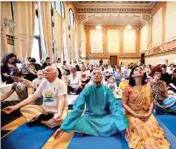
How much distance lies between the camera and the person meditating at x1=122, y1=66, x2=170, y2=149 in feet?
7.37

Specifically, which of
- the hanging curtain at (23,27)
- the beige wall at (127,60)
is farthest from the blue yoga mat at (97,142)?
the beige wall at (127,60)

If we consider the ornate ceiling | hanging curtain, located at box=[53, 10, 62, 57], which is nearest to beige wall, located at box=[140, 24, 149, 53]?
the ornate ceiling

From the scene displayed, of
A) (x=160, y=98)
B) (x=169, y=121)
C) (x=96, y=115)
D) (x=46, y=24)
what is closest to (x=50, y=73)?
(x=96, y=115)

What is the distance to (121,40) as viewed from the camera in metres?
18.2

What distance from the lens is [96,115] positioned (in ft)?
9.14

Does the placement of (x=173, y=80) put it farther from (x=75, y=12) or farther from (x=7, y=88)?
(x=75, y=12)

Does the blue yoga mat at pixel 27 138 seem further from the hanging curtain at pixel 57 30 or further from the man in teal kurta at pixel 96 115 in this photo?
the hanging curtain at pixel 57 30

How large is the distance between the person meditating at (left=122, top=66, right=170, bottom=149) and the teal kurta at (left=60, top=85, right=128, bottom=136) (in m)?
0.12

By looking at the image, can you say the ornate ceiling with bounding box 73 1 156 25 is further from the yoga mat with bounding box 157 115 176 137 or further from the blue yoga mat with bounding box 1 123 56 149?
the blue yoga mat with bounding box 1 123 56 149

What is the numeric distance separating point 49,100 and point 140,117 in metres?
1.31

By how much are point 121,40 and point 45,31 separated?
39.2 feet

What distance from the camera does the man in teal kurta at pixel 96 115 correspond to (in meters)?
2.59

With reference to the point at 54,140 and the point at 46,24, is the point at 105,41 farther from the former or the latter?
the point at 54,140

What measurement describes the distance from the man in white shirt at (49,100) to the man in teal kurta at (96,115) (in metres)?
0.27
